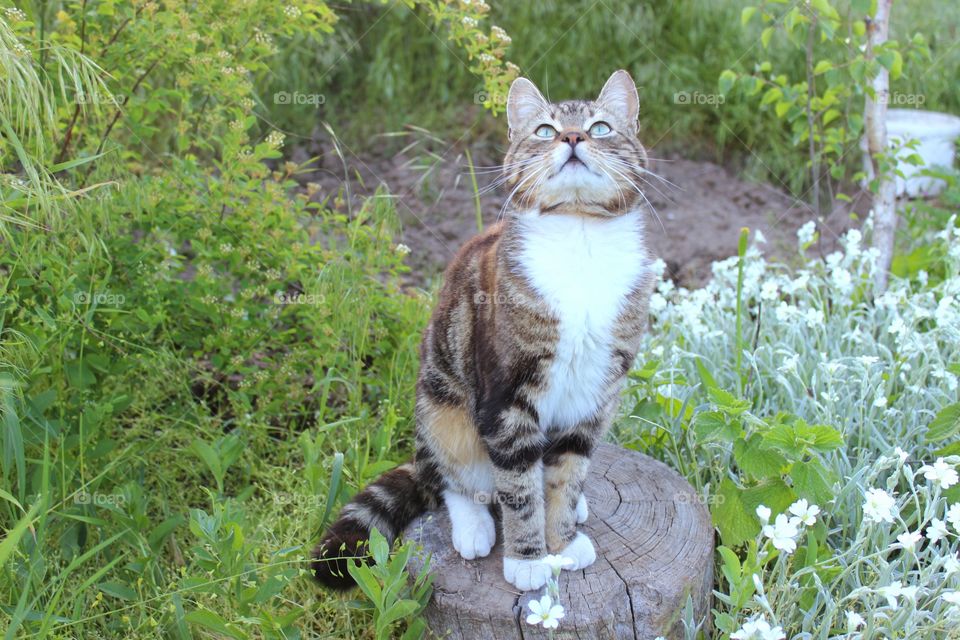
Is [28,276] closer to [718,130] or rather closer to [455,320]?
[455,320]

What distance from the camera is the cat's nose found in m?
2.29

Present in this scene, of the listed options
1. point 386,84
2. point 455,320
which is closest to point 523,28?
point 386,84

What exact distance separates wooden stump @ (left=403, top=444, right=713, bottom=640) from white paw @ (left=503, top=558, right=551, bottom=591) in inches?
0.9

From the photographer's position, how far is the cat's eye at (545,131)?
7.88 feet

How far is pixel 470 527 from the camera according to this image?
8.21 feet

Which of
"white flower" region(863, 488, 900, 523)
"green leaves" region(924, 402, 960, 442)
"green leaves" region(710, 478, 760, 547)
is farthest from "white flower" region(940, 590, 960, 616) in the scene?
"green leaves" region(924, 402, 960, 442)

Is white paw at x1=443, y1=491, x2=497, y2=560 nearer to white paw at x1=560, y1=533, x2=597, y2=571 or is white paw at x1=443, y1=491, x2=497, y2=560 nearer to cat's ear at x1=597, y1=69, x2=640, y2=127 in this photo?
white paw at x1=560, y1=533, x2=597, y2=571

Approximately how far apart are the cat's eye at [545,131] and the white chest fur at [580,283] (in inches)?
8.4

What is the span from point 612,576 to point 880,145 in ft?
8.44

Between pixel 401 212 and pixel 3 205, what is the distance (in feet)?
10.4

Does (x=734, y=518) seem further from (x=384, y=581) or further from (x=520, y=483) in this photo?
(x=384, y=581)

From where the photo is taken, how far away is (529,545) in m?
2.36

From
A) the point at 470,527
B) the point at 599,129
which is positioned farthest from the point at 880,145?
the point at 470,527

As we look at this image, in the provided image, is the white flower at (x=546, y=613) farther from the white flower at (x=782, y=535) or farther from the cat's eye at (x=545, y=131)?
the cat's eye at (x=545, y=131)
